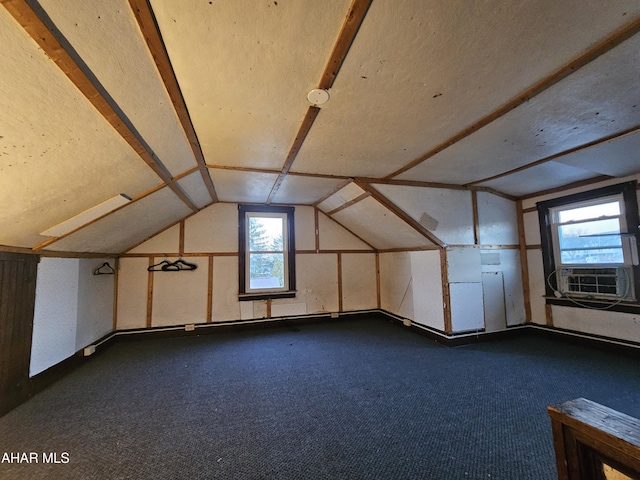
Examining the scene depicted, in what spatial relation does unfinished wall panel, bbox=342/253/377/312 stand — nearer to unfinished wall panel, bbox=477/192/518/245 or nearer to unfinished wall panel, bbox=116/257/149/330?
unfinished wall panel, bbox=477/192/518/245

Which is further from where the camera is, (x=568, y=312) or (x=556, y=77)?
(x=568, y=312)

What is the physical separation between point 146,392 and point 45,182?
2.05m

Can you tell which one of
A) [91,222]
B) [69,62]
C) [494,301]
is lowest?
[494,301]

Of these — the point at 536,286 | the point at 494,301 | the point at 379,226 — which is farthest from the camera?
the point at 379,226

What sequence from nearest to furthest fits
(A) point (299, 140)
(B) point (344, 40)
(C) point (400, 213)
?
(B) point (344, 40), (A) point (299, 140), (C) point (400, 213)

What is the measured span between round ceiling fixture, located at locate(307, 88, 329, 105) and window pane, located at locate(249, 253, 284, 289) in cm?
353

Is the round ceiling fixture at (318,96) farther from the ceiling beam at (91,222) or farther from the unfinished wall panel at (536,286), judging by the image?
the unfinished wall panel at (536,286)

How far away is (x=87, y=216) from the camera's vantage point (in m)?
2.41

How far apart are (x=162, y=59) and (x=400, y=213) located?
305 centimetres

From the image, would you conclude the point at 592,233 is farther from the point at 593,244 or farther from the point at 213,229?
the point at 213,229

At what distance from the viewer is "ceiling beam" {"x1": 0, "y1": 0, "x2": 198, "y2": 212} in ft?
2.87

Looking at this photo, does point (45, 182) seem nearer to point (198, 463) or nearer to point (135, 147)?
point (135, 147)

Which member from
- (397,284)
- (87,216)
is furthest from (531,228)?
(87,216)

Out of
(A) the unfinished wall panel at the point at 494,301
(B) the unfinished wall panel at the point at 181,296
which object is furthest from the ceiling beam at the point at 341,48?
(A) the unfinished wall panel at the point at 494,301
